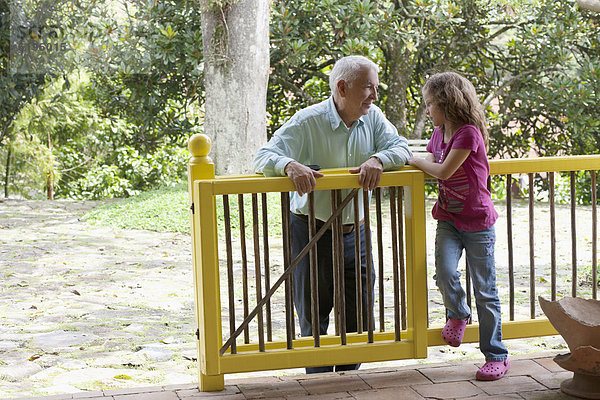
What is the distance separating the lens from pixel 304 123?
3.71m

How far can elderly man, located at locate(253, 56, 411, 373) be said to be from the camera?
140 inches

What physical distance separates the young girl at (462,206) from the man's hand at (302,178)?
1.76ft

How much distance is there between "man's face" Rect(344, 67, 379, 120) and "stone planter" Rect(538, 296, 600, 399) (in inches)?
46.8

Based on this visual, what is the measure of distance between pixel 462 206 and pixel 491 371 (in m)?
0.77

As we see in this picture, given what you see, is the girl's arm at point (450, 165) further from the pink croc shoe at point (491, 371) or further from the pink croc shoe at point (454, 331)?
the pink croc shoe at point (491, 371)

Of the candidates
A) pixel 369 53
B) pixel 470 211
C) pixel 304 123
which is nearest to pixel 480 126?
pixel 470 211

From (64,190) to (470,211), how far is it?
1317 cm

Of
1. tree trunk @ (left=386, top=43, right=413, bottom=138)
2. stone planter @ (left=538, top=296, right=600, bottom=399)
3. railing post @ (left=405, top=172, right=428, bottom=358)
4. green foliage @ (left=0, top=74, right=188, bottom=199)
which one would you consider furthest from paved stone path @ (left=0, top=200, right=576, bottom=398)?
tree trunk @ (left=386, top=43, right=413, bottom=138)

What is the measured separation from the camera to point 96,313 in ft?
19.0

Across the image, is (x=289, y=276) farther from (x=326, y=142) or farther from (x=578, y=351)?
(x=578, y=351)

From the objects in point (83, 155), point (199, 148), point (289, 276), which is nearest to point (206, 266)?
point (289, 276)

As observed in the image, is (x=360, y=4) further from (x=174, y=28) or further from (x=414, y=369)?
(x=414, y=369)

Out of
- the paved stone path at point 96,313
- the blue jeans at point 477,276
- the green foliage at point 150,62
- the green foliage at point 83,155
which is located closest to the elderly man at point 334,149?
the blue jeans at point 477,276

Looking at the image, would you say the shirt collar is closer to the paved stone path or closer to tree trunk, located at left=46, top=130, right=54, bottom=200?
the paved stone path
